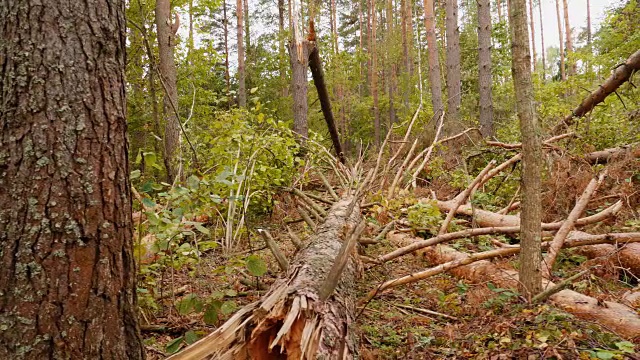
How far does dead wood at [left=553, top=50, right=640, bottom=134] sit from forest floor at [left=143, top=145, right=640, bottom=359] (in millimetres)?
1635

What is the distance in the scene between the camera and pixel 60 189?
54.6 inches

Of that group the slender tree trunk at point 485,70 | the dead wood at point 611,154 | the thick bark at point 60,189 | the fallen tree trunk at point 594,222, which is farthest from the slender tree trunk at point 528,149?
the slender tree trunk at point 485,70

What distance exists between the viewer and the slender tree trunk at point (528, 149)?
8.61ft

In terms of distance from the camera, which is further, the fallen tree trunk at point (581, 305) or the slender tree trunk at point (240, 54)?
the slender tree trunk at point (240, 54)

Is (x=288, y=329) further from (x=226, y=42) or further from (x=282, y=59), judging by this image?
(x=226, y=42)

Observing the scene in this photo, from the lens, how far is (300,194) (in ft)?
16.2

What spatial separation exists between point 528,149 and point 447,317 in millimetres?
1362

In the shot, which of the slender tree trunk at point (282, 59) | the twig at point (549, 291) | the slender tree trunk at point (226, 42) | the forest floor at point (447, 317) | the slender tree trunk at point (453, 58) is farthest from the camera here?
the slender tree trunk at point (226, 42)

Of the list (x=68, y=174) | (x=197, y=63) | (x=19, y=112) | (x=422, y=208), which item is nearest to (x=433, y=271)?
(x=422, y=208)

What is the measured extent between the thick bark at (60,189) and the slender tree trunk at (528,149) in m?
2.47

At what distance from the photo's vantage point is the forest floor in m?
2.22

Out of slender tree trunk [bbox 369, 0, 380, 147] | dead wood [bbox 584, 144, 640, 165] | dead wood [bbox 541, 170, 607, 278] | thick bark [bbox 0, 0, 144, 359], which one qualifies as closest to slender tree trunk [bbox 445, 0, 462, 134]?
dead wood [bbox 584, 144, 640, 165]

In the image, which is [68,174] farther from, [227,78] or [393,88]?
[393,88]

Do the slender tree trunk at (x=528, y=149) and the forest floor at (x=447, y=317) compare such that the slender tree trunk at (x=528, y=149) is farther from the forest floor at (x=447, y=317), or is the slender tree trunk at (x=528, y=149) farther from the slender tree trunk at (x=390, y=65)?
the slender tree trunk at (x=390, y=65)
